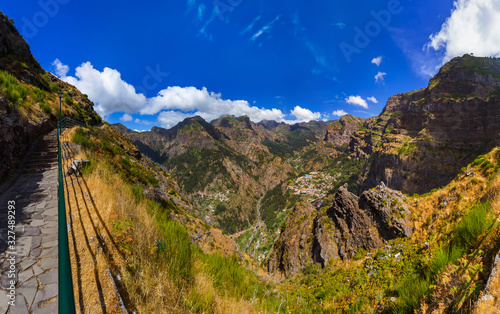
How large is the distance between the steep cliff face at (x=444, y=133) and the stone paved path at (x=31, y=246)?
118 m

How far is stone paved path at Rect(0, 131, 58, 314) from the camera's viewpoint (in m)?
3.06

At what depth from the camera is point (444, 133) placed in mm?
101938

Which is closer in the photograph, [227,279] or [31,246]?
[31,246]

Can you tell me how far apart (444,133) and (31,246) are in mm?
154004

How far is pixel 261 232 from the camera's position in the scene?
151750 millimetres

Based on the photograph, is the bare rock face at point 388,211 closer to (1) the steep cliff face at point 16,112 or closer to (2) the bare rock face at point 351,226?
(2) the bare rock face at point 351,226

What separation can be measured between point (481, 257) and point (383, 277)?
6.21m

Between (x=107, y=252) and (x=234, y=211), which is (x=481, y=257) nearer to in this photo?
(x=107, y=252)

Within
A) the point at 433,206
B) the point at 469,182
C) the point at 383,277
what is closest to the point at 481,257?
the point at 383,277

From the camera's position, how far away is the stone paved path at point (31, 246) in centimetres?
306

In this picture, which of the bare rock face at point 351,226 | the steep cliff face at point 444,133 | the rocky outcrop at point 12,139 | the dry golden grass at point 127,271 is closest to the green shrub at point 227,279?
the dry golden grass at point 127,271

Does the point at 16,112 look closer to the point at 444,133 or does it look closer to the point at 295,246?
the point at 295,246

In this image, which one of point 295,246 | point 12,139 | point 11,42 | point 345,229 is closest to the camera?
point 12,139

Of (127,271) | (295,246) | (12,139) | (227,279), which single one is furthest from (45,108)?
(295,246)
